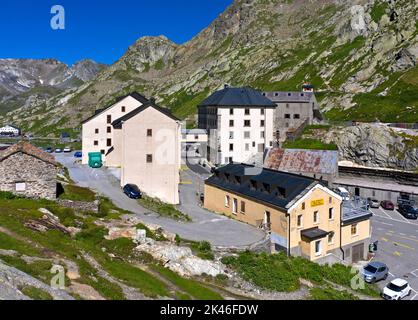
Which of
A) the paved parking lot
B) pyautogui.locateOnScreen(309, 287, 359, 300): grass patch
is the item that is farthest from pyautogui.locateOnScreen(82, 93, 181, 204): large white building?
pyautogui.locateOnScreen(309, 287, 359, 300): grass patch

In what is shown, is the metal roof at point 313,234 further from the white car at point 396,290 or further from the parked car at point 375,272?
the white car at point 396,290

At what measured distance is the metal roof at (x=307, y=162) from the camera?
6775 centimetres

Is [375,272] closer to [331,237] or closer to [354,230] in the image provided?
[331,237]

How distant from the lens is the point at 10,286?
15.9 meters

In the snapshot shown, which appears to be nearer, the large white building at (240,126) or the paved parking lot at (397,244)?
the paved parking lot at (397,244)

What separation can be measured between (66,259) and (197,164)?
2413 inches

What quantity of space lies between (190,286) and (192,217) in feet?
67.9

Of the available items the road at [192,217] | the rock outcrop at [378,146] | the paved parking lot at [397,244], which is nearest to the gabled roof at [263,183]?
the road at [192,217]

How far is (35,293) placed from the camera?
635 inches

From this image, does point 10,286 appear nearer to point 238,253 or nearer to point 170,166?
point 238,253

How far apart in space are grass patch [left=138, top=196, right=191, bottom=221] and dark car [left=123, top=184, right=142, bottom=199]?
0.68 metres

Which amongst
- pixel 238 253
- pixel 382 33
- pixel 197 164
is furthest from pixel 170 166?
pixel 382 33

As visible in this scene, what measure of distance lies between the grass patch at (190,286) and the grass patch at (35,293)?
7.83 meters

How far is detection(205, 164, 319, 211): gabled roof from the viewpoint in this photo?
38.0 meters
